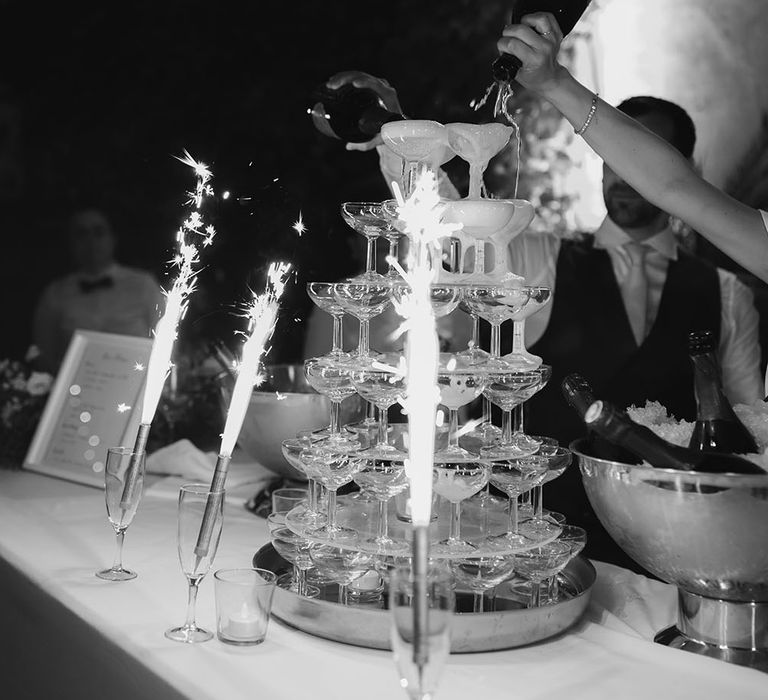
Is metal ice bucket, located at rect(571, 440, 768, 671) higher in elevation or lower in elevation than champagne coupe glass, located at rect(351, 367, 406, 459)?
lower

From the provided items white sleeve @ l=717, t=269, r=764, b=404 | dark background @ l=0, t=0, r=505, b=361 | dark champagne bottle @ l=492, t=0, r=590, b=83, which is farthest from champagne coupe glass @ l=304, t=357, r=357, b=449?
dark background @ l=0, t=0, r=505, b=361

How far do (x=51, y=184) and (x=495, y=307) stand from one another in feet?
10.4

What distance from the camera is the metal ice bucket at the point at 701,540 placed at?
98cm

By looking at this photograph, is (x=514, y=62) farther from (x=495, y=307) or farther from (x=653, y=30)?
(x=653, y=30)

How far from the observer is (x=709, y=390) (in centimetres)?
112

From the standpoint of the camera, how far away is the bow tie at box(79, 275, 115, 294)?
12.9 ft

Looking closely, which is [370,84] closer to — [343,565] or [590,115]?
[590,115]

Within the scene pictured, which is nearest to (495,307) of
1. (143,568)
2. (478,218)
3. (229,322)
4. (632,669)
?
(478,218)

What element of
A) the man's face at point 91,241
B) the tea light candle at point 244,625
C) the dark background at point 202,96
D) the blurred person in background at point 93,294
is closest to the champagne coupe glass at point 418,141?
the tea light candle at point 244,625

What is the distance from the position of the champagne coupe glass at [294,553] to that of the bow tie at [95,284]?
2.89m

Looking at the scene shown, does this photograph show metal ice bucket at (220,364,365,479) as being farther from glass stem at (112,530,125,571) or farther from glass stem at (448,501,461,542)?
glass stem at (448,501,461,542)

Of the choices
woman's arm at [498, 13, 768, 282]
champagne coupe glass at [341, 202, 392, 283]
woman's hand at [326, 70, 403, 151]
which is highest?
woman's hand at [326, 70, 403, 151]

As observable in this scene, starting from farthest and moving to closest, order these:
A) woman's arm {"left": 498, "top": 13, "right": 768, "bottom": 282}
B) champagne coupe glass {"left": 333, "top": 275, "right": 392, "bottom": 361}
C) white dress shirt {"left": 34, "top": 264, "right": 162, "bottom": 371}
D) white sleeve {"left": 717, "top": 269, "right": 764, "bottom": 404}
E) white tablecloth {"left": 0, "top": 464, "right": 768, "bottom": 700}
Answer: white dress shirt {"left": 34, "top": 264, "right": 162, "bottom": 371} < white sleeve {"left": 717, "top": 269, "right": 764, "bottom": 404} < woman's arm {"left": 498, "top": 13, "right": 768, "bottom": 282} < champagne coupe glass {"left": 333, "top": 275, "right": 392, "bottom": 361} < white tablecloth {"left": 0, "top": 464, "right": 768, "bottom": 700}

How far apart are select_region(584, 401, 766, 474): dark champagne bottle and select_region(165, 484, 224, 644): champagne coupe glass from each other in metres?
0.46
